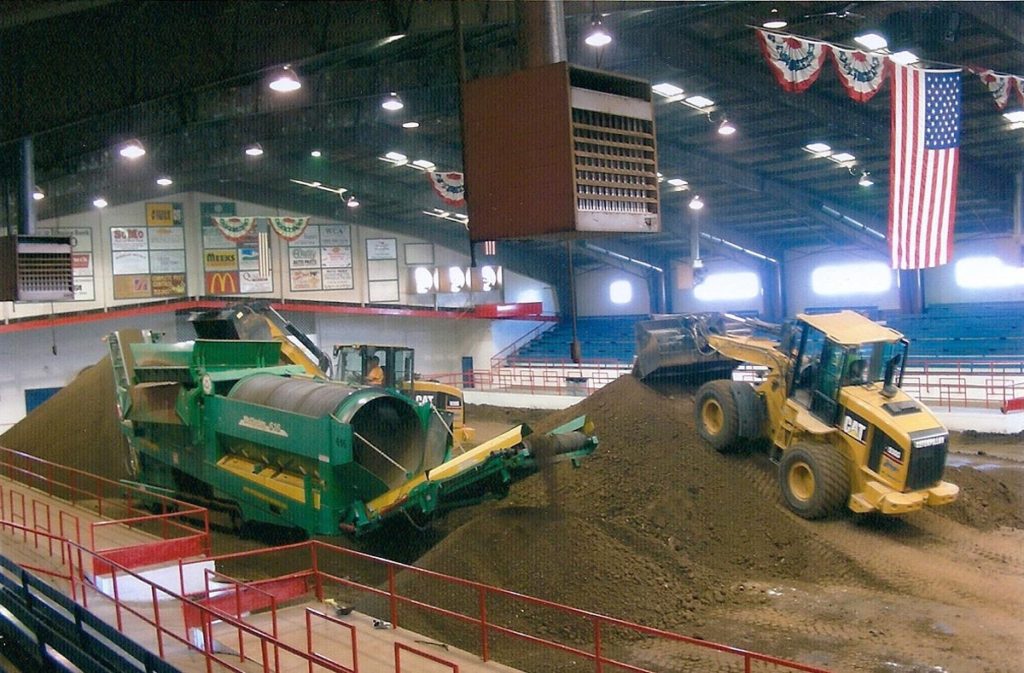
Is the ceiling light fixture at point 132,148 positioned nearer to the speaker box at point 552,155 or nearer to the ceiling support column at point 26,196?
the ceiling support column at point 26,196

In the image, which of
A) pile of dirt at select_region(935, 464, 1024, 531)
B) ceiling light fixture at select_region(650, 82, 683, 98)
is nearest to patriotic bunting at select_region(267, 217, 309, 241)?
ceiling light fixture at select_region(650, 82, 683, 98)

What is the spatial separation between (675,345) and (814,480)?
4.20 m

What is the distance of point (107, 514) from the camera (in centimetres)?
1429

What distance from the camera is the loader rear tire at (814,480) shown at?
12.2m

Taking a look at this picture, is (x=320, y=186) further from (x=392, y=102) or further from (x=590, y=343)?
(x=590, y=343)

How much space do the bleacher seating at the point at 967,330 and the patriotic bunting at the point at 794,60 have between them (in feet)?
50.9

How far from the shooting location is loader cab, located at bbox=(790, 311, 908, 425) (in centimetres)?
1270

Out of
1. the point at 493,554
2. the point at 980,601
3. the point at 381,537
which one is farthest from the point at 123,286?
the point at 980,601

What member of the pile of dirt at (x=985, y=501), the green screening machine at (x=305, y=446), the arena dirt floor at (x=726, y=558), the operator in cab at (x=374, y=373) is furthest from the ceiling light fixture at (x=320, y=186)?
the pile of dirt at (x=985, y=501)

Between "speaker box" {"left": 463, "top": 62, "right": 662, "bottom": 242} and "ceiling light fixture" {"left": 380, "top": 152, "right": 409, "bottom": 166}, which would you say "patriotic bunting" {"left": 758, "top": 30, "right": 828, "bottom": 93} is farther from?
"ceiling light fixture" {"left": 380, "top": 152, "right": 409, "bottom": 166}

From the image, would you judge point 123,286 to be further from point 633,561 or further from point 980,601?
point 980,601

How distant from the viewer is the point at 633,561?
1056 cm

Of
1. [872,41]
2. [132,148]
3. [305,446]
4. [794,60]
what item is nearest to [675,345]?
[794,60]

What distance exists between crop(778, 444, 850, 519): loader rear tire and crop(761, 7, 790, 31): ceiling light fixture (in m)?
6.76
